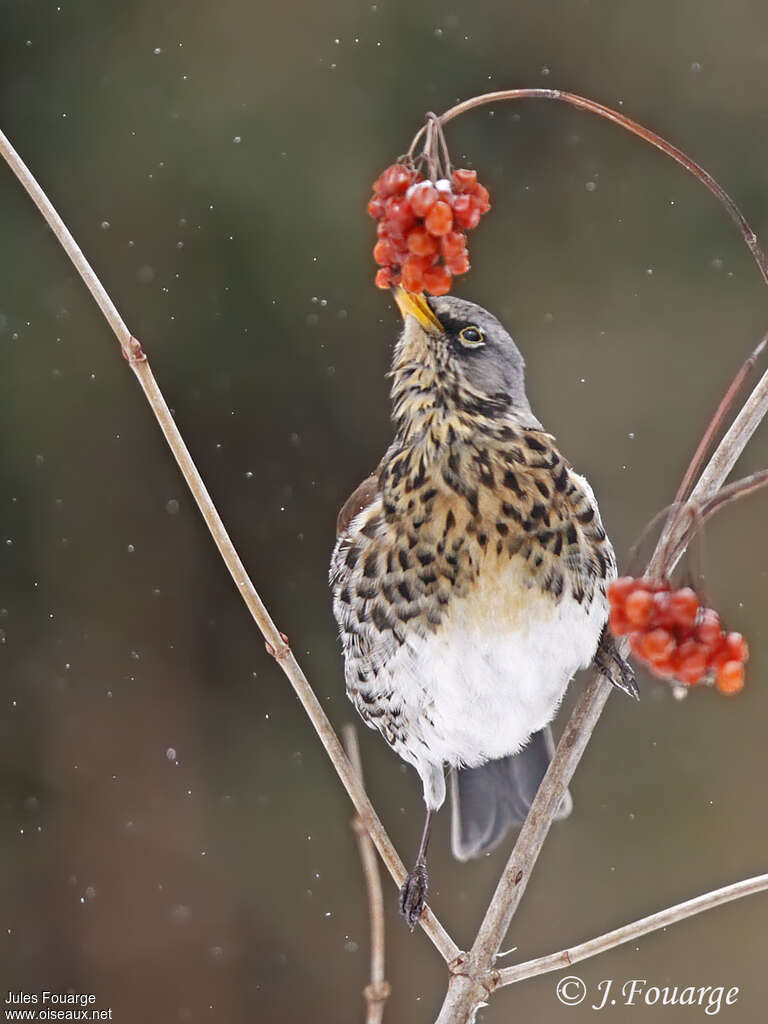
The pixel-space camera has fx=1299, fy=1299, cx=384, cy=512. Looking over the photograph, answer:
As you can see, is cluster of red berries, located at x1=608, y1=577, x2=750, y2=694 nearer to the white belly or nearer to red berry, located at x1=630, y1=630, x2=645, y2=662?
red berry, located at x1=630, y1=630, x2=645, y2=662

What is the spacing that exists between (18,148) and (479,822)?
2284mm

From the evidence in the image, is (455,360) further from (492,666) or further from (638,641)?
(638,641)

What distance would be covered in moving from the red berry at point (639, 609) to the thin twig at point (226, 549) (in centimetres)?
37

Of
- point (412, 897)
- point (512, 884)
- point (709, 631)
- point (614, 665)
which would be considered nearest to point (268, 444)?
point (412, 897)

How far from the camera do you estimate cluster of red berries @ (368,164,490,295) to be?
1.09 metres

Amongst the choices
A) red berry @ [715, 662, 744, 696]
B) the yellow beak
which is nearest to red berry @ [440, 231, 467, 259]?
the yellow beak

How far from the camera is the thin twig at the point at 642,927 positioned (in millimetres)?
1181

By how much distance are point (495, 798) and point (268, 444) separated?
1.72m

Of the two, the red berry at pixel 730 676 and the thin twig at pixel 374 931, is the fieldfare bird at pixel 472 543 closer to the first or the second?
the thin twig at pixel 374 931

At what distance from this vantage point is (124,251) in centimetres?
338

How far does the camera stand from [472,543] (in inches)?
57.0

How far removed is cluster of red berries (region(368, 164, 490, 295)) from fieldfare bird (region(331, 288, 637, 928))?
26 centimetres

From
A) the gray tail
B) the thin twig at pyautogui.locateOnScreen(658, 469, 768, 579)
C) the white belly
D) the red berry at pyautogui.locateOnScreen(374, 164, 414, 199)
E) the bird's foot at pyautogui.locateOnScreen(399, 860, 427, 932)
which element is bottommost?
the bird's foot at pyautogui.locateOnScreen(399, 860, 427, 932)

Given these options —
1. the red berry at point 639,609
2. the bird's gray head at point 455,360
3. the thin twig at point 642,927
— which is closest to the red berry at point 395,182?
the bird's gray head at point 455,360
